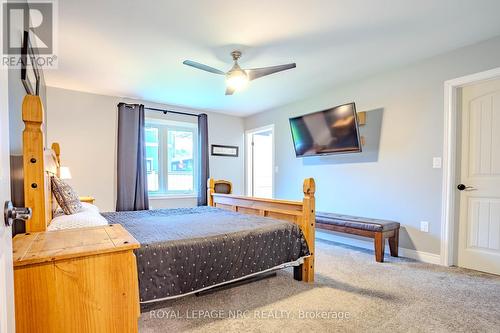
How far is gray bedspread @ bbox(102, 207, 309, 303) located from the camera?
168cm

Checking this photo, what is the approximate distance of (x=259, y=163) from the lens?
6684mm

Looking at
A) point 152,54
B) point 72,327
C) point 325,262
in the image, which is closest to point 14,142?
point 72,327

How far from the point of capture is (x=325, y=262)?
9.88 feet

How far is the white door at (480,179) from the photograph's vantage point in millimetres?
2662

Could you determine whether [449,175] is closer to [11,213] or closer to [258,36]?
[258,36]

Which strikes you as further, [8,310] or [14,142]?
[14,142]

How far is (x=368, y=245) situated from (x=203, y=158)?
129 inches

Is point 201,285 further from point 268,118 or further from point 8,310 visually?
point 268,118

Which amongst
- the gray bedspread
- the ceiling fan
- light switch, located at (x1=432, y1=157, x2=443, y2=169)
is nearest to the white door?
light switch, located at (x1=432, y1=157, x2=443, y2=169)

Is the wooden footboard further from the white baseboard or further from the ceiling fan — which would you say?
the white baseboard

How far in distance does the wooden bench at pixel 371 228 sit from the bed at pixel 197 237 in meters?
1.05

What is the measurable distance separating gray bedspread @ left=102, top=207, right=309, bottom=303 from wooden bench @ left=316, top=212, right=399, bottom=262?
1.13 m

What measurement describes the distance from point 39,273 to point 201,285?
1.08 metres

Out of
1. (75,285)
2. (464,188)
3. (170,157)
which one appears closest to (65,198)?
(75,285)
